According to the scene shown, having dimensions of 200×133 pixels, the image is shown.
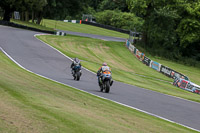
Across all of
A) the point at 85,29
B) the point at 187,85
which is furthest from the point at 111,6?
the point at 187,85

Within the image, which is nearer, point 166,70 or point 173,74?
point 173,74

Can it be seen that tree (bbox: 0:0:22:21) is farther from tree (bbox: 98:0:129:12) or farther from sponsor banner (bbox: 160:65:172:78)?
tree (bbox: 98:0:129:12)

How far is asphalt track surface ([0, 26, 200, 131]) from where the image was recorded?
1383 centimetres

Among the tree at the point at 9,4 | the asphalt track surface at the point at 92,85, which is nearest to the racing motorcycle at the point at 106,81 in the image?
the asphalt track surface at the point at 92,85

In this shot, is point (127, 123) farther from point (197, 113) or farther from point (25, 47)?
point (25, 47)

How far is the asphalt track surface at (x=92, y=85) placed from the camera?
13828 mm

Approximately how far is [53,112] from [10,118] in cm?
149

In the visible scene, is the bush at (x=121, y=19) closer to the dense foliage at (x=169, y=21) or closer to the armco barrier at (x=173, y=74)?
the dense foliage at (x=169, y=21)

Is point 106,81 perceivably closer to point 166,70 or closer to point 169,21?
point 166,70

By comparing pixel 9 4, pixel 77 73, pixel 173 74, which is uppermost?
pixel 9 4

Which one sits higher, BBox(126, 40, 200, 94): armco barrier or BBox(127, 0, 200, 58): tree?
BBox(127, 0, 200, 58): tree

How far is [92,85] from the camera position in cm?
1977

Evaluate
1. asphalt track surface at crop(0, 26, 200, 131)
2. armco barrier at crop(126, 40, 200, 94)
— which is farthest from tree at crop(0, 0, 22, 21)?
armco barrier at crop(126, 40, 200, 94)

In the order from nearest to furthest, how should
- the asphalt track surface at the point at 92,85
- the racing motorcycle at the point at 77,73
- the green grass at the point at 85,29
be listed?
1. the asphalt track surface at the point at 92,85
2. the racing motorcycle at the point at 77,73
3. the green grass at the point at 85,29
